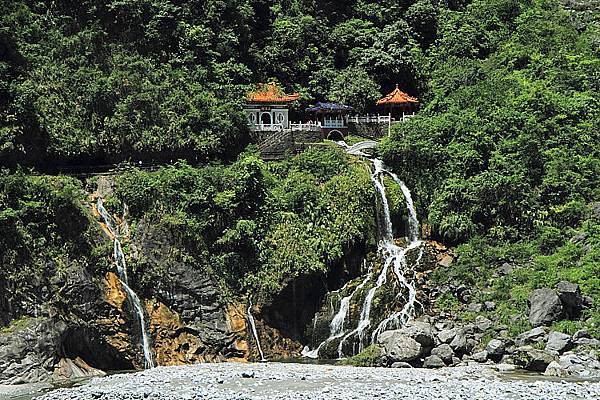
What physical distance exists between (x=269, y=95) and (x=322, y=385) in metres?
25.3

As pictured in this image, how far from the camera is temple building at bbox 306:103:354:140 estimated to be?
154 feet

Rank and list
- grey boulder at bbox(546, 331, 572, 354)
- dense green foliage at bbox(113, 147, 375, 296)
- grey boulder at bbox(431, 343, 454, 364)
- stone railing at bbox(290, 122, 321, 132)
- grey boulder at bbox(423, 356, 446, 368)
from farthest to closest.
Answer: stone railing at bbox(290, 122, 321, 132) < dense green foliage at bbox(113, 147, 375, 296) < grey boulder at bbox(431, 343, 454, 364) < grey boulder at bbox(423, 356, 446, 368) < grey boulder at bbox(546, 331, 572, 354)

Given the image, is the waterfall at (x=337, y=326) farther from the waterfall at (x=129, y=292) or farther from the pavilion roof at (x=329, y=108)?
the pavilion roof at (x=329, y=108)

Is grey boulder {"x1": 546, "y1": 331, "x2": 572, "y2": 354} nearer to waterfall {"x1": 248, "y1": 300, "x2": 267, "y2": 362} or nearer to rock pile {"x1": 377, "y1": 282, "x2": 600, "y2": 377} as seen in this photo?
rock pile {"x1": 377, "y1": 282, "x2": 600, "y2": 377}

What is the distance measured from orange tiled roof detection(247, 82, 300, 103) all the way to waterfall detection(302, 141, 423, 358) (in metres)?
6.55

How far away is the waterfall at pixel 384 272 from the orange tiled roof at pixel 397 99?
7.64 meters

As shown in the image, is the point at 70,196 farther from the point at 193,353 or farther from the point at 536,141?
the point at 536,141

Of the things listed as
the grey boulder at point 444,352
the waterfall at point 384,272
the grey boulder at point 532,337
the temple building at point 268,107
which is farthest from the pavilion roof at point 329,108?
the grey boulder at point 532,337

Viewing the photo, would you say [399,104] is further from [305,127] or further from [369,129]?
[305,127]

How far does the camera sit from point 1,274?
29219mm

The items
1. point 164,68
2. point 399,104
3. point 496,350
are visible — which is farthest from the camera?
point 399,104

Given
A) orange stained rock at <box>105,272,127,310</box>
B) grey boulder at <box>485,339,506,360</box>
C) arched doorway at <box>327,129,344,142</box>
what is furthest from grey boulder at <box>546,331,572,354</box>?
arched doorway at <box>327,129,344,142</box>

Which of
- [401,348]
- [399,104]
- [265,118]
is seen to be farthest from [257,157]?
[399,104]

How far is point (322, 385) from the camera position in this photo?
24.2m
